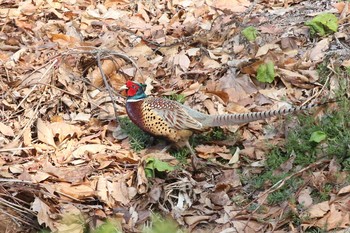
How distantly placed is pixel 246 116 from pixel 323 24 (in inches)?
59.9

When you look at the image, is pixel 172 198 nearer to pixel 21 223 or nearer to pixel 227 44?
pixel 21 223

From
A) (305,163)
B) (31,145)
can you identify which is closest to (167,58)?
(31,145)

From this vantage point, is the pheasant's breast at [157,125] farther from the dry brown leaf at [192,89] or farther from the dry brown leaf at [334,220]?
the dry brown leaf at [334,220]

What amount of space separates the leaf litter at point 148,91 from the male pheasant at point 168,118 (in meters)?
0.19

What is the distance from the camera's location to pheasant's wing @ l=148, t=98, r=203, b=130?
527 centimetres

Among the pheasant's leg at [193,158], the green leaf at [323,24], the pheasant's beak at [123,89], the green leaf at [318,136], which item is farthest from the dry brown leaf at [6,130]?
the green leaf at [323,24]

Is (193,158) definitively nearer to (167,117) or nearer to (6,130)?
(167,117)

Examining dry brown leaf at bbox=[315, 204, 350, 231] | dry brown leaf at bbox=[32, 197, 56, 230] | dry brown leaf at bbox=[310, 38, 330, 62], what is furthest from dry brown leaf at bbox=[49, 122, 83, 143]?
dry brown leaf at bbox=[315, 204, 350, 231]

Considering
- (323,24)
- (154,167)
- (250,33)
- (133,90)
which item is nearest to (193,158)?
(154,167)

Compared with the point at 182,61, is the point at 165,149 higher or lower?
lower

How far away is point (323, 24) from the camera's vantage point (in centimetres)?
607

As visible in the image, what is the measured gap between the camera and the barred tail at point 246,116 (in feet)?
16.3

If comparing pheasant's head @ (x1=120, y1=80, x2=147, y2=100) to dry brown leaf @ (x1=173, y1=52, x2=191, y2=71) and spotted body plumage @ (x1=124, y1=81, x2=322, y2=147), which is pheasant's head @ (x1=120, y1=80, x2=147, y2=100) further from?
dry brown leaf @ (x1=173, y1=52, x2=191, y2=71)

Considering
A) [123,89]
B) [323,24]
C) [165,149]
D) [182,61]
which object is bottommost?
[165,149]
